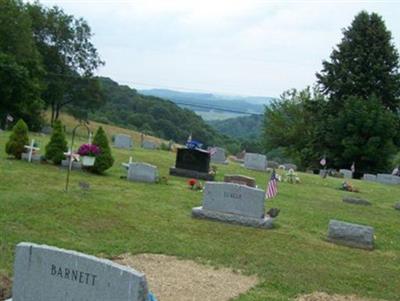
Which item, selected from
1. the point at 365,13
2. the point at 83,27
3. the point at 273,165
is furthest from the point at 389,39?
the point at 83,27

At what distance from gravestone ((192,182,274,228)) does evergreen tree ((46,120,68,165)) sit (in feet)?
23.8

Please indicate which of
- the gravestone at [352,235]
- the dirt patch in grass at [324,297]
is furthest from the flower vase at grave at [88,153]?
the dirt patch in grass at [324,297]

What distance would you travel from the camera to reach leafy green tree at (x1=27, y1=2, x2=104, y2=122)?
56.0 m

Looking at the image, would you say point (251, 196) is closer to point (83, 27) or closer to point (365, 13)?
point (365, 13)

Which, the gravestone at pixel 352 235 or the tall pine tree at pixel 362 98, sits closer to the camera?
the gravestone at pixel 352 235

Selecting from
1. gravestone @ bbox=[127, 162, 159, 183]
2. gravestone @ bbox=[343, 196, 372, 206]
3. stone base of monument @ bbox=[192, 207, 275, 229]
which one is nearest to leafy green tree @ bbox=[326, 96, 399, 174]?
gravestone @ bbox=[343, 196, 372, 206]

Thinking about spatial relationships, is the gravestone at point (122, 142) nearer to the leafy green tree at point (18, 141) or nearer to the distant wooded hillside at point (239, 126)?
the leafy green tree at point (18, 141)

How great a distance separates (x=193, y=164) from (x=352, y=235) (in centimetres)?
1129

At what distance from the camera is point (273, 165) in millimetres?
35375

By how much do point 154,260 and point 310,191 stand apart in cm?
1384

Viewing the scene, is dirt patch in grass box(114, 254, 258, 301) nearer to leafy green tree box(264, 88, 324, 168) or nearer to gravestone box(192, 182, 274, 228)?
gravestone box(192, 182, 274, 228)

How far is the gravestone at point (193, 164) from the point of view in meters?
23.4

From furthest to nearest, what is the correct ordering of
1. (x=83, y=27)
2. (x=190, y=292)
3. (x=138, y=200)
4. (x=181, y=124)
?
(x=181, y=124) < (x=83, y=27) < (x=138, y=200) < (x=190, y=292)

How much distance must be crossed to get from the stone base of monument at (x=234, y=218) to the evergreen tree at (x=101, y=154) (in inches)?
241
